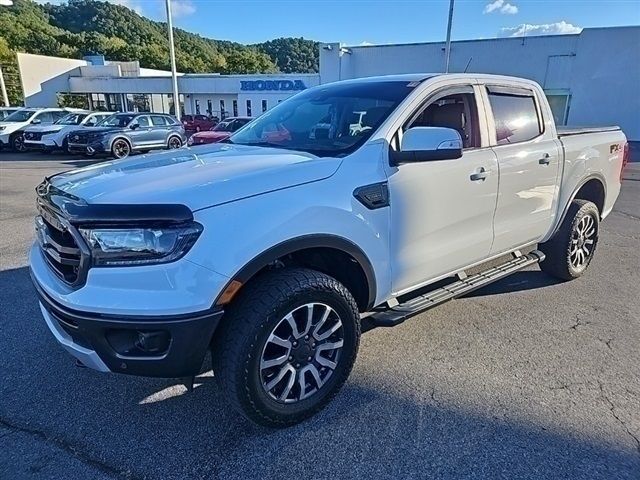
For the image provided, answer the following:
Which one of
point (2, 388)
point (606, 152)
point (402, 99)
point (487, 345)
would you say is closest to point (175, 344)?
point (2, 388)

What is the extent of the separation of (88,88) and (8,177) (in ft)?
133

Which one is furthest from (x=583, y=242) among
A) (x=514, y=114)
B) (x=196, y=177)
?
(x=196, y=177)

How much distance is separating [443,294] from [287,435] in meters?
1.51

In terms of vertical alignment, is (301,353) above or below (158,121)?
below

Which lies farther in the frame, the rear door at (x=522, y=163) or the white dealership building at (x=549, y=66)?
the white dealership building at (x=549, y=66)

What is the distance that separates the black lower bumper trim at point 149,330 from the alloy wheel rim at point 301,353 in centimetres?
35

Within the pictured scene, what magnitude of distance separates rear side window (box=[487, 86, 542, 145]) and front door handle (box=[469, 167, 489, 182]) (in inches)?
16.9

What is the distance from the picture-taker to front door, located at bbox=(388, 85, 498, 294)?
9.02ft

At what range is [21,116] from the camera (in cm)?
1902

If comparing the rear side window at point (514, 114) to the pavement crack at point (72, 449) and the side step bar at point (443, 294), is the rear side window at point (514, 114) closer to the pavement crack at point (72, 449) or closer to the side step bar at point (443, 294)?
the side step bar at point (443, 294)

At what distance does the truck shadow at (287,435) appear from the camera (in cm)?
216

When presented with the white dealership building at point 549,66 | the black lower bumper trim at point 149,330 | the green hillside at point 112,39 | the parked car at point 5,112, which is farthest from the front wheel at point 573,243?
the green hillside at point 112,39

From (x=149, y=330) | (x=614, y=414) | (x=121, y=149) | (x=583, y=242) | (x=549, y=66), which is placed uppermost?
(x=549, y=66)

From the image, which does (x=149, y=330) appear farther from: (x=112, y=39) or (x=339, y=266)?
(x=112, y=39)
